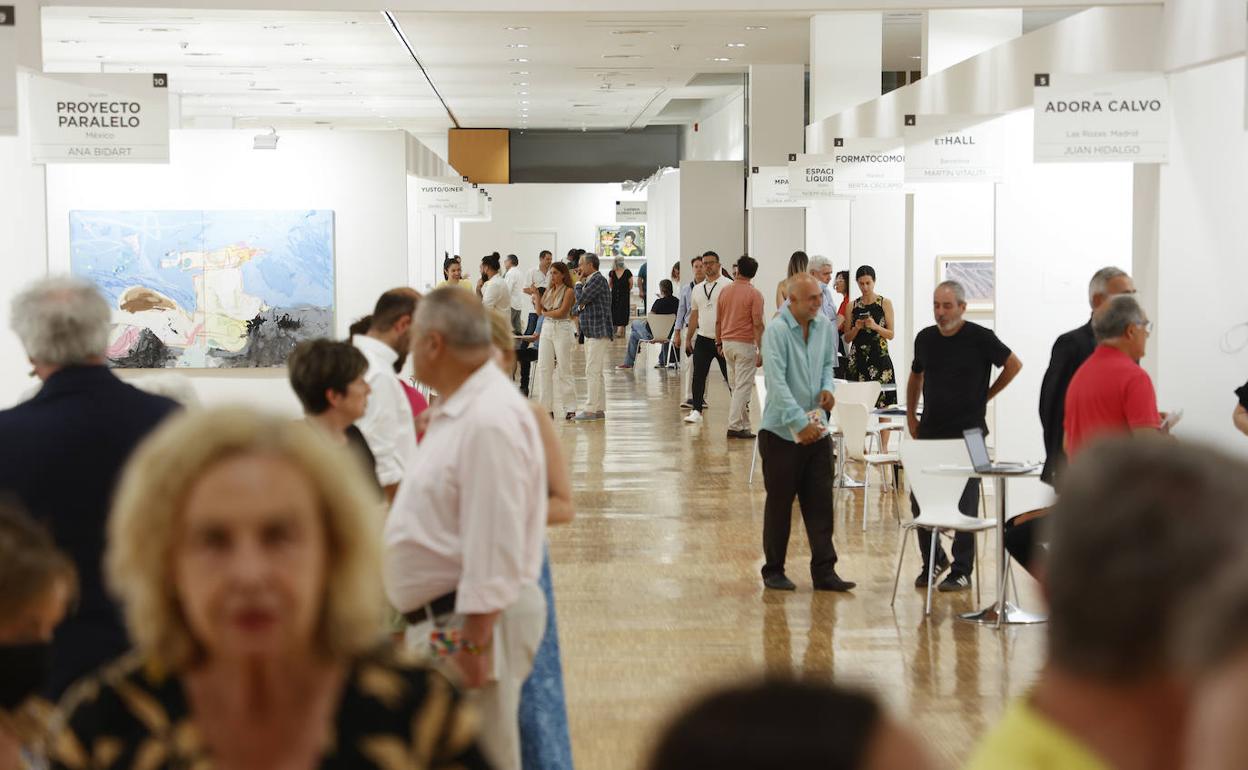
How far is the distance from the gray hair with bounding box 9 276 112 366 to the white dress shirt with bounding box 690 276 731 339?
1345cm

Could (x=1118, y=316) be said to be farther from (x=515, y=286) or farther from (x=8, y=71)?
(x=515, y=286)

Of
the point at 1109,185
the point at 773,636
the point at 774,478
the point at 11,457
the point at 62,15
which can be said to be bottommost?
the point at 773,636

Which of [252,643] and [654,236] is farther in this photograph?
[654,236]

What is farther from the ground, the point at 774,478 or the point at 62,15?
the point at 62,15

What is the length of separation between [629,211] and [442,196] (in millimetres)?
18312

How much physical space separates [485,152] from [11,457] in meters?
34.9

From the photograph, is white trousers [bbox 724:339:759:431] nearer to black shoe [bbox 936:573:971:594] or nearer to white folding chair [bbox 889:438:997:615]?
black shoe [bbox 936:573:971:594]

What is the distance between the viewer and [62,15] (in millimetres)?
17156

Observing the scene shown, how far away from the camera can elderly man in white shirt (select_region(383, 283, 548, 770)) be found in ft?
12.1

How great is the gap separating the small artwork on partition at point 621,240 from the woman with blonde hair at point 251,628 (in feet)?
120

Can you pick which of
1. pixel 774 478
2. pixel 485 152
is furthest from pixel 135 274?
pixel 485 152

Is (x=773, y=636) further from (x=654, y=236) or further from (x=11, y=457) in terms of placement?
(x=654, y=236)

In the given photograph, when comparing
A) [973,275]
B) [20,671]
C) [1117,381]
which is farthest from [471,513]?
[973,275]

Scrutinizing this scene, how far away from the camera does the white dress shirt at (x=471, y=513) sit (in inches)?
145
